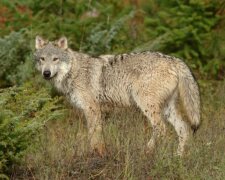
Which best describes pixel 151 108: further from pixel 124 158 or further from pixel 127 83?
pixel 124 158

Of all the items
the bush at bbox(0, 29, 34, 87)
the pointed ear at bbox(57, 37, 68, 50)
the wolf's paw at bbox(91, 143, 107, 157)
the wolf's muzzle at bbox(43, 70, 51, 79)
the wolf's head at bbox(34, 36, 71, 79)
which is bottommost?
the bush at bbox(0, 29, 34, 87)

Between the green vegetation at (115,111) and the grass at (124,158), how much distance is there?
0.01 m

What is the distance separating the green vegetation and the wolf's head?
1.44 ft

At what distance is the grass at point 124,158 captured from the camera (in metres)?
6.78

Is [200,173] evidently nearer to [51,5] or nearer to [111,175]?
[111,175]

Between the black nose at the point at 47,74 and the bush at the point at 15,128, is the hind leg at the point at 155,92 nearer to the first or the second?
the black nose at the point at 47,74

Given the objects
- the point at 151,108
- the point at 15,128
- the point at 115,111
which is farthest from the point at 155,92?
the point at 15,128

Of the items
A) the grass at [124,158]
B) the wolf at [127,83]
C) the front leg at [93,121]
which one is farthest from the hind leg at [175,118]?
the grass at [124,158]

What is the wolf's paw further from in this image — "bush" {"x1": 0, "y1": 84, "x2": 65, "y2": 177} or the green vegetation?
"bush" {"x1": 0, "y1": 84, "x2": 65, "y2": 177}

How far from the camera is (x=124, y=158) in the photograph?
7.10 metres

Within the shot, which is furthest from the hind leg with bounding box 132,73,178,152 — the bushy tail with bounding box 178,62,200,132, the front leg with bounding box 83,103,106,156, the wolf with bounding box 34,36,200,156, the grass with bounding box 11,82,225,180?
the grass with bounding box 11,82,225,180

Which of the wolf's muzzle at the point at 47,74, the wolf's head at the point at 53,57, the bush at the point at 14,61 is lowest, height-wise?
the bush at the point at 14,61

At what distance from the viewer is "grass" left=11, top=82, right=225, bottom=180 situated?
6.78 m

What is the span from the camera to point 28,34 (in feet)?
39.2
